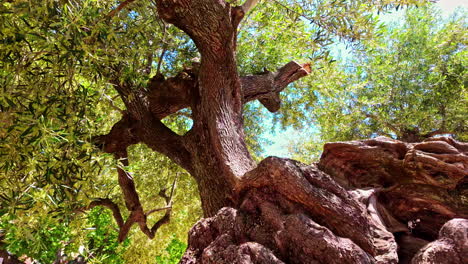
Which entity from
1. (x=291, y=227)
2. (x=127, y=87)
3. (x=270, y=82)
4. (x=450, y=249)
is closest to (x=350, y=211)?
(x=291, y=227)

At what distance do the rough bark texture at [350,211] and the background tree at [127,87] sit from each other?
74cm

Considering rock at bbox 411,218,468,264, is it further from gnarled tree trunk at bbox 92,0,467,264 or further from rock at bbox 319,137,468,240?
rock at bbox 319,137,468,240

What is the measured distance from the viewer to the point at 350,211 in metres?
2.81

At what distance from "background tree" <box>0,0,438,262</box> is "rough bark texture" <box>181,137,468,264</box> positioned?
0.74m

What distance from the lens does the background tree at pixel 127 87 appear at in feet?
8.06

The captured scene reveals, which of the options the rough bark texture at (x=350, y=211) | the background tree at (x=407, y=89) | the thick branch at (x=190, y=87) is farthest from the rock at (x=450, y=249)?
the background tree at (x=407, y=89)

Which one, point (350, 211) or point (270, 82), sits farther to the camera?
point (270, 82)

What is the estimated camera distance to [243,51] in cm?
744

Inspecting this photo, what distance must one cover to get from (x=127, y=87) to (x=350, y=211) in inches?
162

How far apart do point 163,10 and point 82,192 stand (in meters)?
2.66

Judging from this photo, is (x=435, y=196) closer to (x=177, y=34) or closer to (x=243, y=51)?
(x=243, y=51)

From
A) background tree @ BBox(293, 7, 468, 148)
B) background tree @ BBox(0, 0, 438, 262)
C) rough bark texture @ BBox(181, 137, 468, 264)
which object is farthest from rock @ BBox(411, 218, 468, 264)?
background tree @ BBox(293, 7, 468, 148)

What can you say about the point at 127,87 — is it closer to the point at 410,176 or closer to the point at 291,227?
the point at 291,227

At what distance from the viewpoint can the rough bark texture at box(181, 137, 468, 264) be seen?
245cm
